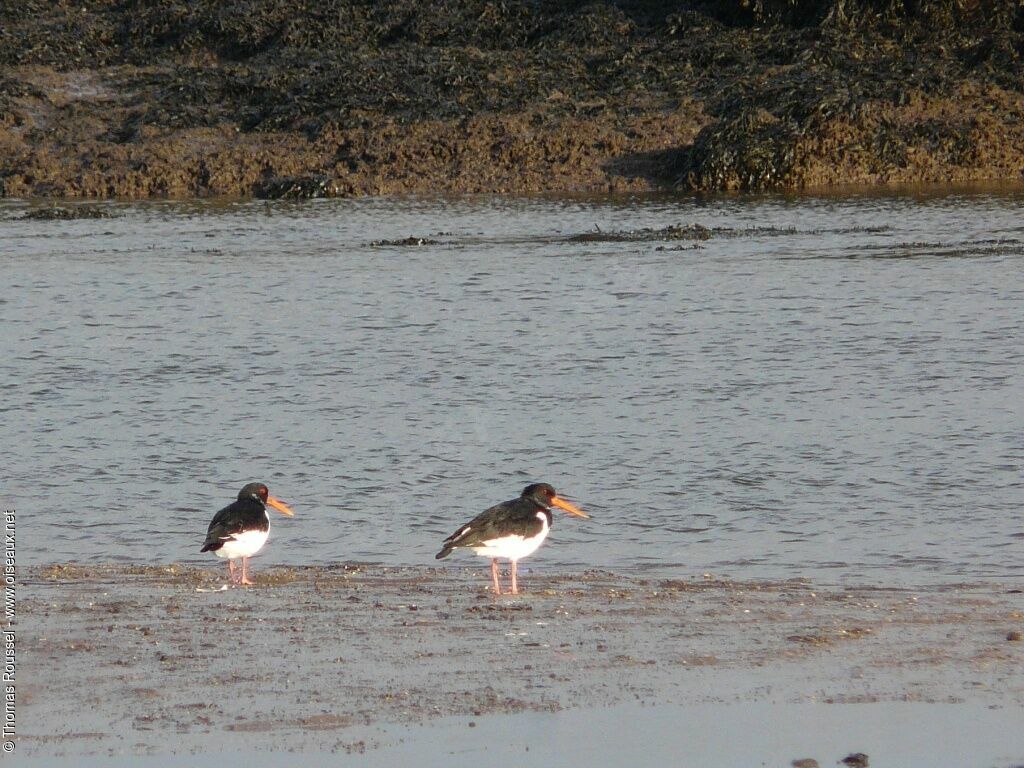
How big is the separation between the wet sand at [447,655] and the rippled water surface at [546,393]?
4.54 ft

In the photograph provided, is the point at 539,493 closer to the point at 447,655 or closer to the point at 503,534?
the point at 503,534

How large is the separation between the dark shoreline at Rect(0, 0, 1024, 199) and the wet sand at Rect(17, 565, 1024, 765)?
101ft

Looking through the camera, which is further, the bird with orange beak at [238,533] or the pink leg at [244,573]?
the pink leg at [244,573]

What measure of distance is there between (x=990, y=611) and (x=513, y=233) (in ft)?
78.8

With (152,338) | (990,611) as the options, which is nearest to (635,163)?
(152,338)

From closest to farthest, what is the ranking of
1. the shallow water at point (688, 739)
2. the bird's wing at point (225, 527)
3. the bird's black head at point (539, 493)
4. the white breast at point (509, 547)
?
1. the shallow water at point (688, 739)
2. the white breast at point (509, 547)
3. the bird's wing at point (225, 527)
4. the bird's black head at point (539, 493)

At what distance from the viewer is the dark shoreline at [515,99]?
Answer: 4088 centimetres

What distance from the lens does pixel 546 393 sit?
719 inches

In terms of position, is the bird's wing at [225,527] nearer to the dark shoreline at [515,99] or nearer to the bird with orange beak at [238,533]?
the bird with orange beak at [238,533]

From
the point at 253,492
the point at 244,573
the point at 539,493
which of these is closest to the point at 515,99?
the point at 253,492

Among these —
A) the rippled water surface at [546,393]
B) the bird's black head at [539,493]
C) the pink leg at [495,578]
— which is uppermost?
the bird's black head at [539,493]

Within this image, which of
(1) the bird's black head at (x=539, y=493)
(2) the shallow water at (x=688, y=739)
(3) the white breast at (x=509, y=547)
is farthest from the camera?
(1) the bird's black head at (x=539, y=493)

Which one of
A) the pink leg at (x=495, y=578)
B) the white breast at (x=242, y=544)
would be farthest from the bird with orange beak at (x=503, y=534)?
the white breast at (x=242, y=544)

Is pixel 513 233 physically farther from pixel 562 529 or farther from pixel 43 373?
pixel 562 529
